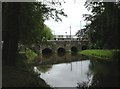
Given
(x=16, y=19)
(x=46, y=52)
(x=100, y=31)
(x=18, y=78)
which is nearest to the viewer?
(x=18, y=78)

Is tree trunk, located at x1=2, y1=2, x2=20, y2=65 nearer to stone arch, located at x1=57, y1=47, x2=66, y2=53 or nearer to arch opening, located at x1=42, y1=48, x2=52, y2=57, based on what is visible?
arch opening, located at x1=42, y1=48, x2=52, y2=57

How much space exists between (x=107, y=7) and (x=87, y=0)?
2153 mm

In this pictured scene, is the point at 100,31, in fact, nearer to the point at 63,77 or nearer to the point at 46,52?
the point at 63,77

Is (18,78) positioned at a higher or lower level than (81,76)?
higher

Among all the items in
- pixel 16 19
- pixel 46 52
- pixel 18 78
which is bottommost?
pixel 46 52

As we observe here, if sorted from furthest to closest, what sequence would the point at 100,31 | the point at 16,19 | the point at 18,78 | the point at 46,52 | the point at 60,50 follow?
1. the point at 60,50
2. the point at 46,52
3. the point at 100,31
4. the point at 16,19
5. the point at 18,78

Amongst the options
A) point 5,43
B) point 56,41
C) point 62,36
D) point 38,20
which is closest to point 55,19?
point 38,20

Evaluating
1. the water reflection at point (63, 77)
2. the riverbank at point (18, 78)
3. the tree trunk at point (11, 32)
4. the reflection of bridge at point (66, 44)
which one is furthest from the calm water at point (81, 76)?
the reflection of bridge at point (66, 44)

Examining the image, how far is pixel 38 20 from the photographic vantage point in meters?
16.9

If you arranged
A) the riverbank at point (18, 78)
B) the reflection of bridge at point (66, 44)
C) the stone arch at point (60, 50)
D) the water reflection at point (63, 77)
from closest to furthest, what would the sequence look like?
the riverbank at point (18, 78)
the water reflection at point (63, 77)
the reflection of bridge at point (66, 44)
the stone arch at point (60, 50)

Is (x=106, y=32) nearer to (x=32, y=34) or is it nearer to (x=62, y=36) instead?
(x=32, y=34)

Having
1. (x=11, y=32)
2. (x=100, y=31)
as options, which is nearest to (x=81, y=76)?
(x=100, y=31)

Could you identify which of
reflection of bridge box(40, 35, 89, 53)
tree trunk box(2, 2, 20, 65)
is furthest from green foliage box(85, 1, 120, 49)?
reflection of bridge box(40, 35, 89, 53)

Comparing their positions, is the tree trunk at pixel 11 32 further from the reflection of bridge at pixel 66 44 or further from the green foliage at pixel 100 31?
the reflection of bridge at pixel 66 44
